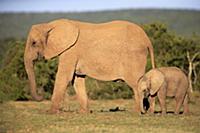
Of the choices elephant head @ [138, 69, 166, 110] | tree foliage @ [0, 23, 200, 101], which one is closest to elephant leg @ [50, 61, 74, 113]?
elephant head @ [138, 69, 166, 110]

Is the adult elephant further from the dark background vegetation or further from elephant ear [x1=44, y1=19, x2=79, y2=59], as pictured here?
the dark background vegetation

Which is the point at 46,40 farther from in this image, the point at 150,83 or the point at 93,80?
the point at 93,80

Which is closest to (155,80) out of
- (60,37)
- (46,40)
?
(60,37)

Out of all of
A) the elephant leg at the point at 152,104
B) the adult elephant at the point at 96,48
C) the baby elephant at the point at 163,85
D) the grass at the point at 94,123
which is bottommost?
the grass at the point at 94,123

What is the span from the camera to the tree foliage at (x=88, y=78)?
2730 cm

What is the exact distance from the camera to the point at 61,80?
52.5 ft

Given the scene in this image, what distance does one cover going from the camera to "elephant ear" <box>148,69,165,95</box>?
648 inches

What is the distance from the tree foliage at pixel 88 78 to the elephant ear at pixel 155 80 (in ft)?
33.5

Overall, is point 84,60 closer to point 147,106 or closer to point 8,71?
point 147,106

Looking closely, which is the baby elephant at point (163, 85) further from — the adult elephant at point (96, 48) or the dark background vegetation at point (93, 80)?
the dark background vegetation at point (93, 80)

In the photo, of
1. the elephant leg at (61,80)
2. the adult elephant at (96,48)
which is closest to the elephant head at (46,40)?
the adult elephant at (96,48)

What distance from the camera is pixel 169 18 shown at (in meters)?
83.6

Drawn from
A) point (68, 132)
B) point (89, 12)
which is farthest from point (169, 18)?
point (68, 132)

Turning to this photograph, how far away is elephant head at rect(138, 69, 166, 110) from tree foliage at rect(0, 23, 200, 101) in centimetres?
1022
